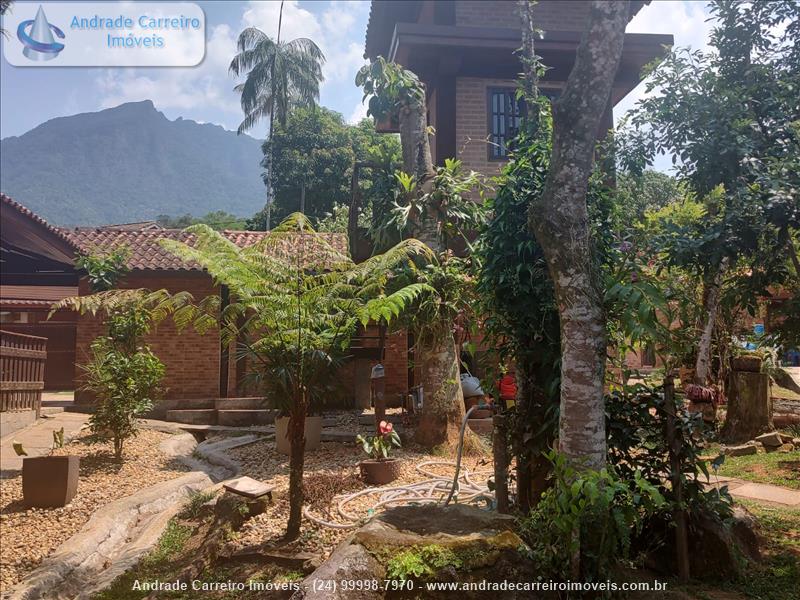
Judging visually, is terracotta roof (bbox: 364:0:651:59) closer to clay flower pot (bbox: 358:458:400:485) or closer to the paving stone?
the paving stone

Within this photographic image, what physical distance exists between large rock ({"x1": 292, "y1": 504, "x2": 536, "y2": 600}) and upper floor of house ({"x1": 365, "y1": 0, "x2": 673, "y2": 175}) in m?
9.63

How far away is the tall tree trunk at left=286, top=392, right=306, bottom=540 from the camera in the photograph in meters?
4.95

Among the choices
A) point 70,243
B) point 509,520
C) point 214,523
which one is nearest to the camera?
point 509,520

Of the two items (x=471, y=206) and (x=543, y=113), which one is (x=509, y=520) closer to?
(x=543, y=113)

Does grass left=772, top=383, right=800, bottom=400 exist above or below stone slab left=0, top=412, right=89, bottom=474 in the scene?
above

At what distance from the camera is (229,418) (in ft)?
40.6

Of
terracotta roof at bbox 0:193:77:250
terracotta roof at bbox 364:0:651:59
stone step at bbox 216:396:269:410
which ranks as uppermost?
terracotta roof at bbox 364:0:651:59

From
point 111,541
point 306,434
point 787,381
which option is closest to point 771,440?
point 787,381

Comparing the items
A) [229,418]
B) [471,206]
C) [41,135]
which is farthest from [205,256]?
[41,135]

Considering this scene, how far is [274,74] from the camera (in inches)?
1137

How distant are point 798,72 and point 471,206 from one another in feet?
14.6

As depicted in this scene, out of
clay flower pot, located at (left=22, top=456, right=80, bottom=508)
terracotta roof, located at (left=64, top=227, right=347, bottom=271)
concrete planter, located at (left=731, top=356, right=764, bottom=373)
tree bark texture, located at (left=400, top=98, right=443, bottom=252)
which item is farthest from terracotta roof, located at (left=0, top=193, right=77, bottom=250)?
concrete planter, located at (left=731, top=356, right=764, bottom=373)

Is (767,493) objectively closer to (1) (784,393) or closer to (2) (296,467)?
(2) (296,467)

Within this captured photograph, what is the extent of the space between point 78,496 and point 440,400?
4936 millimetres
